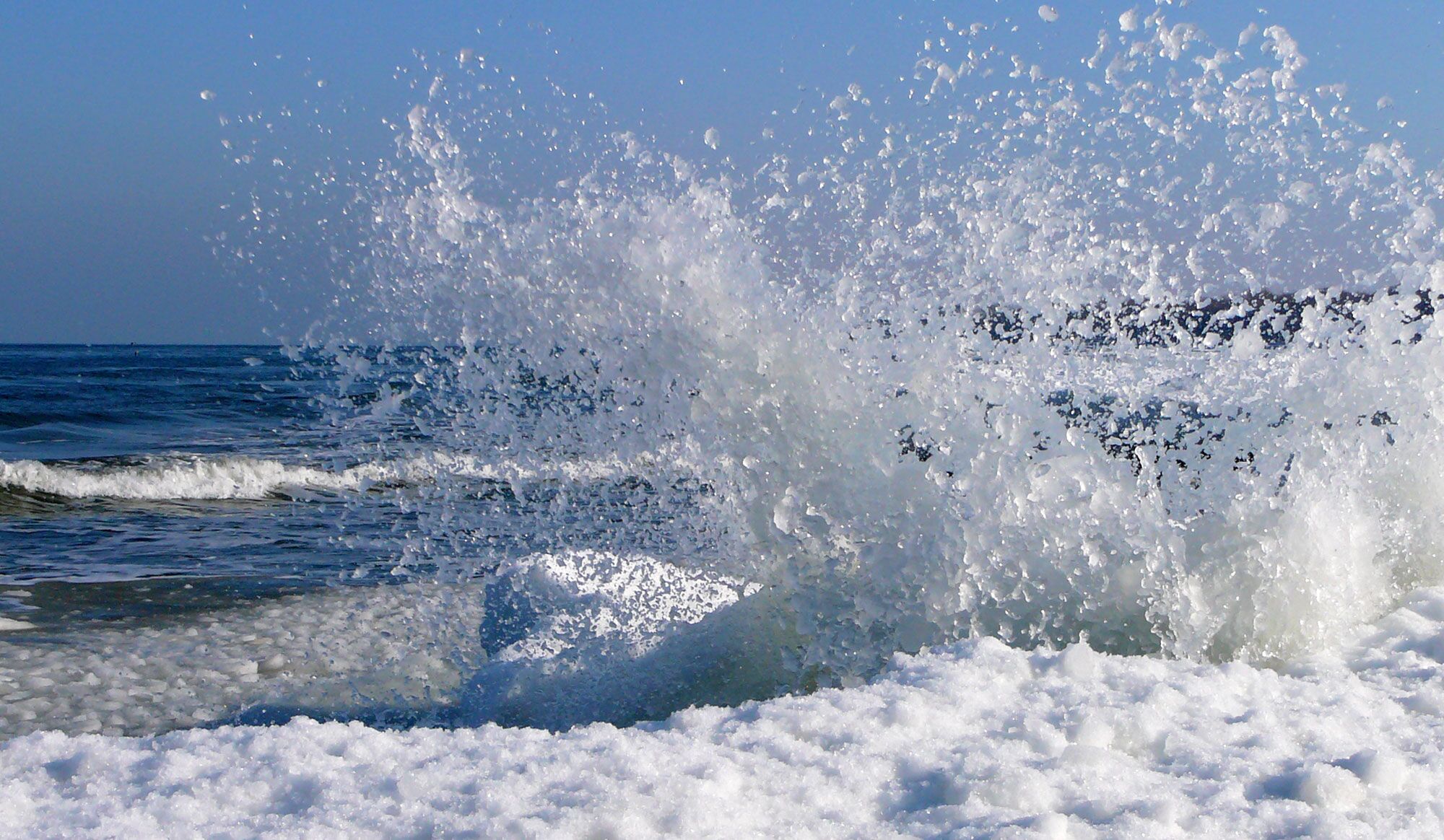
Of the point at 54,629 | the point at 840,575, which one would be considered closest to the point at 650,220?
the point at 840,575

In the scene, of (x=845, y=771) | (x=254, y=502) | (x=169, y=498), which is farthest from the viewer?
(x=169, y=498)

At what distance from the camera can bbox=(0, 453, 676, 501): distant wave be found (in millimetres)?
10094

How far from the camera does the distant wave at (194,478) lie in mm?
10094

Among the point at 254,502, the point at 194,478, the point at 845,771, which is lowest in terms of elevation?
the point at 845,771

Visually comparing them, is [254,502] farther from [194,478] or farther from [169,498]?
[194,478]

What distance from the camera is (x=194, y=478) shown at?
10719 millimetres

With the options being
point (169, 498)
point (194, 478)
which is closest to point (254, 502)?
point (169, 498)

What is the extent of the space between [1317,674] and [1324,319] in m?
1.73

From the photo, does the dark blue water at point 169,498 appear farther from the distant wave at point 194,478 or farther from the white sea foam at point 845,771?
the white sea foam at point 845,771

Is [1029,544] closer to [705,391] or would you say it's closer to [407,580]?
[705,391]

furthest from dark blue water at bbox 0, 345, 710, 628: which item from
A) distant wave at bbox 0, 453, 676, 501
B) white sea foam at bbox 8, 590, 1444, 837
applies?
white sea foam at bbox 8, 590, 1444, 837

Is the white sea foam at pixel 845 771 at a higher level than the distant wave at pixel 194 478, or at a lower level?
lower

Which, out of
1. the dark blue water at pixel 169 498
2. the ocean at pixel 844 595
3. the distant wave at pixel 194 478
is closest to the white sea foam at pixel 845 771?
the ocean at pixel 844 595

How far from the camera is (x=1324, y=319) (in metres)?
4.03
